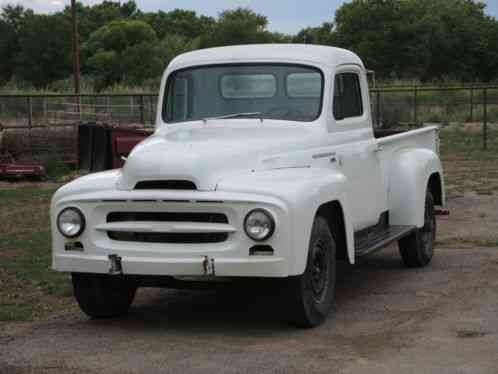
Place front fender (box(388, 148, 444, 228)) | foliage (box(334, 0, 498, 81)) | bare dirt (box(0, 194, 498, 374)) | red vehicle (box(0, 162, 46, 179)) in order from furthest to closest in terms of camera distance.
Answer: foliage (box(334, 0, 498, 81)) → red vehicle (box(0, 162, 46, 179)) → front fender (box(388, 148, 444, 228)) → bare dirt (box(0, 194, 498, 374))

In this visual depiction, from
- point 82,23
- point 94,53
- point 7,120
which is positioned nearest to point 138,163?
point 7,120

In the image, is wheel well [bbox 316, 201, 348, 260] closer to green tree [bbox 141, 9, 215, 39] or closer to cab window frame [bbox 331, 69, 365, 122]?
cab window frame [bbox 331, 69, 365, 122]

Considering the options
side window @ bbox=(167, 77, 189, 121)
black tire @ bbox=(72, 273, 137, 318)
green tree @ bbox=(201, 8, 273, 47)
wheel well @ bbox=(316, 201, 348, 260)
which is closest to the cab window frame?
wheel well @ bbox=(316, 201, 348, 260)

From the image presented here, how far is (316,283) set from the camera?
269 inches

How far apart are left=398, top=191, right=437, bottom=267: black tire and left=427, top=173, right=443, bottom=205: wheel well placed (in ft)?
0.91

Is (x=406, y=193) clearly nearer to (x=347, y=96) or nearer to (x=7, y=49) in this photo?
(x=347, y=96)

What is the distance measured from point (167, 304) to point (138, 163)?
1546 millimetres

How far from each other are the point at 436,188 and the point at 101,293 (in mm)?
3904

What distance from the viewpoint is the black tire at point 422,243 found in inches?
357

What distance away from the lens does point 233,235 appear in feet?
20.8

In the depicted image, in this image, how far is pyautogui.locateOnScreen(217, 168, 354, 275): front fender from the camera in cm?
634

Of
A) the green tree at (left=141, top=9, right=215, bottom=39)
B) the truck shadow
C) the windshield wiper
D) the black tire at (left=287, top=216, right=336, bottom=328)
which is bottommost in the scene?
the truck shadow

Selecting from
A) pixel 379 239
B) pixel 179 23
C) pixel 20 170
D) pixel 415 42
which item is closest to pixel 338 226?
pixel 379 239

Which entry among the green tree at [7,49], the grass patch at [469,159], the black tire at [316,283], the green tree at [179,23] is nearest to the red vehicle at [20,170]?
the grass patch at [469,159]
